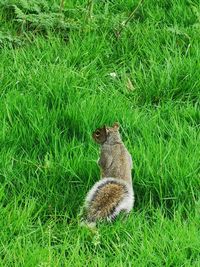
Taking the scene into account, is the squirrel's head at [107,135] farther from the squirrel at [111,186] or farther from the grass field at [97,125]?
the grass field at [97,125]

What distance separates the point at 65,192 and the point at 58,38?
5.94ft

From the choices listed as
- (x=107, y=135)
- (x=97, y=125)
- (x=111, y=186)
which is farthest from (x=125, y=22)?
(x=111, y=186)

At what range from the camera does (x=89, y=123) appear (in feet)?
16.3

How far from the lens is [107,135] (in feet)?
14.8

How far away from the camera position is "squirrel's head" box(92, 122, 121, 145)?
14.8ft

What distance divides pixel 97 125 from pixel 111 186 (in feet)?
3.13

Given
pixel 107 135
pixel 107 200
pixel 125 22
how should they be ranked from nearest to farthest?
pixel 107 200 → pixel 107 135 → pixel 125 22

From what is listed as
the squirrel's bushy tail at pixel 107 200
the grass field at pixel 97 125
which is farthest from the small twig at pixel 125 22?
the squirrel's bushy tail at pixel 107 200

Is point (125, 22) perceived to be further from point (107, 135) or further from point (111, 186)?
point (111, 186)

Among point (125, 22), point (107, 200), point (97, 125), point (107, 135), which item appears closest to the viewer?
point (107, 200)

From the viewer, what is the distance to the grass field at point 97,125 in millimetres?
3996

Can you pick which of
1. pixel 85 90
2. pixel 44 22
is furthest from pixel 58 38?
pixel 85 90

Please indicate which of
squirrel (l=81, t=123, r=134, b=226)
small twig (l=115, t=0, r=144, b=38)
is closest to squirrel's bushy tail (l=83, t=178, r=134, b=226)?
squirrel (l=81, t=123, r=134, b=226)

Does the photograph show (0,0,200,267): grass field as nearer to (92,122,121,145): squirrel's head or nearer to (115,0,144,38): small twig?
(115,0,144,38): small twig
